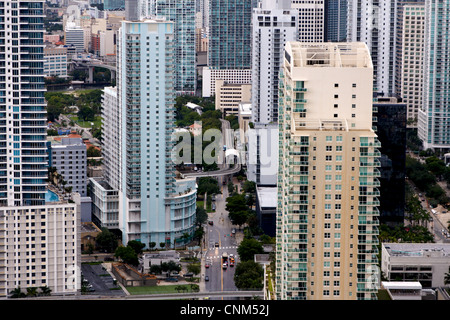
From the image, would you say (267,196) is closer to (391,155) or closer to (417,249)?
(391,155)

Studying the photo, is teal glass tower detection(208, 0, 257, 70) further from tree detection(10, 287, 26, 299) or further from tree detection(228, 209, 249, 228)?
tree detection(10, 287, 26, 299)

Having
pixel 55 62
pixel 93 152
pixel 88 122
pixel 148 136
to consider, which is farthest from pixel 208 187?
pixel 55 62

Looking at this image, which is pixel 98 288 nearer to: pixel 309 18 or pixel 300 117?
pixel 300 117

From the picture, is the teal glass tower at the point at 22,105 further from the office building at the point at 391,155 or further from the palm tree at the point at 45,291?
the office building at the point at 391,155

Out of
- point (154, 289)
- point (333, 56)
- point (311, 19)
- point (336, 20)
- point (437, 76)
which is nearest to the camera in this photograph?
point (333, 56)

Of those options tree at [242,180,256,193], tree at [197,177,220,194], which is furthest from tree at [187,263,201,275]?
tree at [242,180,256,193]
